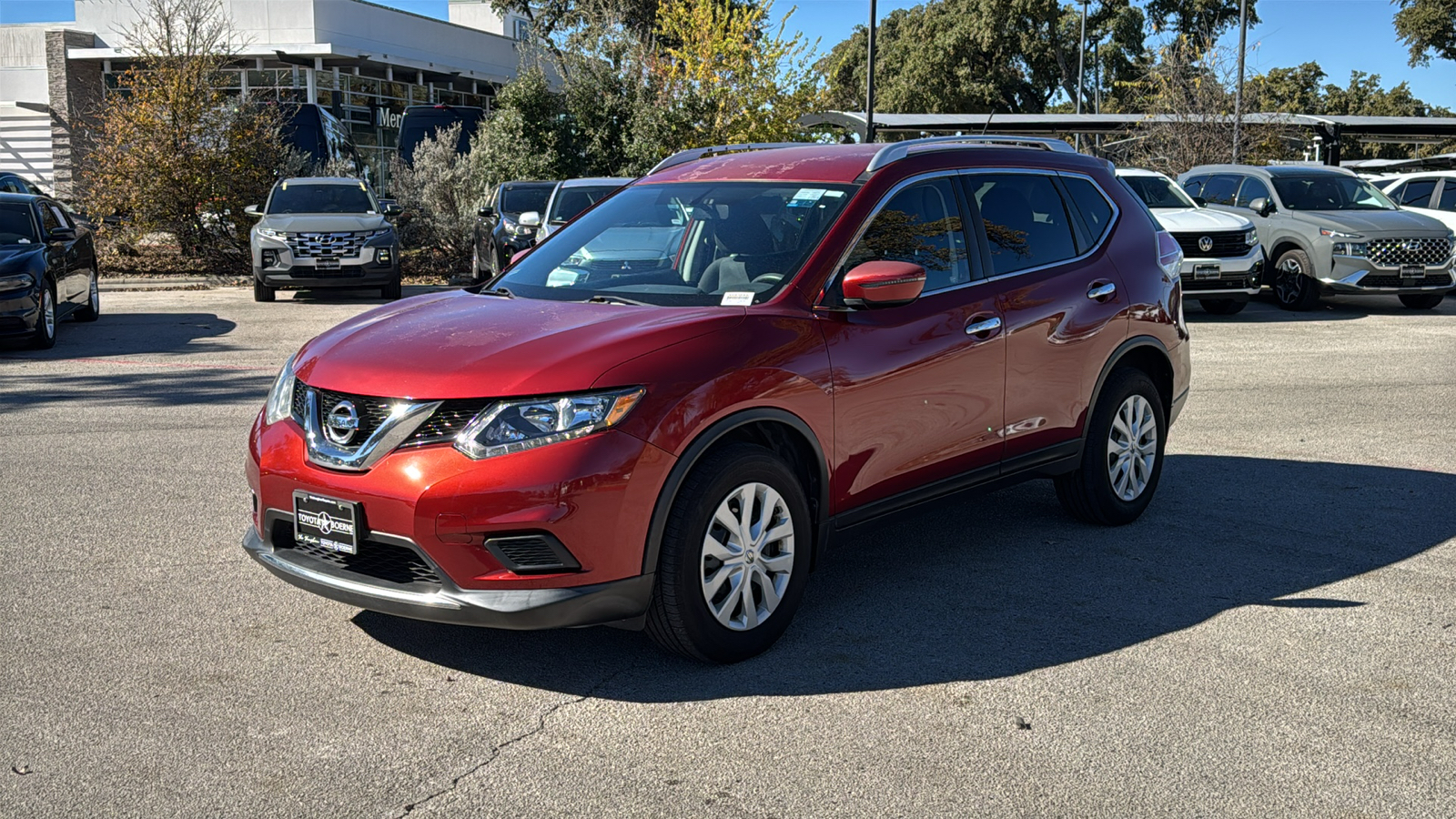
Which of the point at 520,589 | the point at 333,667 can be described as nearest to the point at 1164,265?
the point at 520,589

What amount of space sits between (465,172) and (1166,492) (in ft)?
60.0

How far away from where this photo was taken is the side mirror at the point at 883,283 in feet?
15.6

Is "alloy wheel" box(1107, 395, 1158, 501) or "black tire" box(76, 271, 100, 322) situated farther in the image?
"black tire" box(76, 271, 100, 322)

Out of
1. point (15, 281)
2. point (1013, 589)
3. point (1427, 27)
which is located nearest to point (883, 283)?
point (1013, 589)

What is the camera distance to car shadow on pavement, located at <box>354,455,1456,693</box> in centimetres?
448

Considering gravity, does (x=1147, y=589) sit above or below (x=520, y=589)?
below

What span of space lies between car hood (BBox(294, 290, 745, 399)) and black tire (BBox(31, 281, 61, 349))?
9.68m

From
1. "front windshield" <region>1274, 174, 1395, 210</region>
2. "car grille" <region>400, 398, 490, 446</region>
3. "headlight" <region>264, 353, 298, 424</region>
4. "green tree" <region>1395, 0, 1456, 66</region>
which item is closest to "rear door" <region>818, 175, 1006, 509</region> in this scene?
"car grille" <region>400, 398, 490, 446</region>

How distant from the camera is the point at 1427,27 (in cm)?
4559

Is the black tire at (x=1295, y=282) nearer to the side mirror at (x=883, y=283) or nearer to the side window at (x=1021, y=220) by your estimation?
the side window at (x=1021, y=220)

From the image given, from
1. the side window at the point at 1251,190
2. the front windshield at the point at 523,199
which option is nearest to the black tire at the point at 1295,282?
the side window at the point at 1251,190

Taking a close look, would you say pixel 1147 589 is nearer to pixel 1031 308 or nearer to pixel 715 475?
pixel 1031 308

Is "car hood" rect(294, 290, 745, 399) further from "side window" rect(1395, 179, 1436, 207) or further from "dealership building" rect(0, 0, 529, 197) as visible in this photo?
Result: "dealership building" rect(0, 0, 529, 197)

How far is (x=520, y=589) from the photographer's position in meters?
4.06
